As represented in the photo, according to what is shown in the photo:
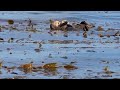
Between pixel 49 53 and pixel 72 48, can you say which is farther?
pixel 72 48

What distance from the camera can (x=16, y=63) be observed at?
5574mm

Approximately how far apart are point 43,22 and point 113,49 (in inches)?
122

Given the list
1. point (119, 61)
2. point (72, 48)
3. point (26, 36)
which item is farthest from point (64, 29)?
point (119, 61)

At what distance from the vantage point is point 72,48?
7.20 m

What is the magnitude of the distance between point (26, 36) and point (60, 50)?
50.9 inches
